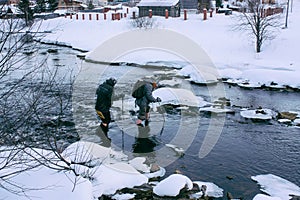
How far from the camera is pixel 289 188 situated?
7.62 m

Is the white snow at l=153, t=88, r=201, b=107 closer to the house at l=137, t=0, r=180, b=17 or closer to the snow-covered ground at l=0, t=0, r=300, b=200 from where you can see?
the snow-covered ground at l=0, t=0, r=300, b=200

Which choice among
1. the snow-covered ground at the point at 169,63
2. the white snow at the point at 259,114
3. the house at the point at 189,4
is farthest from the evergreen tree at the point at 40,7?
the house at the point at 189,4

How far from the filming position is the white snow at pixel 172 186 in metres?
7.02

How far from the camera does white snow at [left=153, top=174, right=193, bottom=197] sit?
276 inches

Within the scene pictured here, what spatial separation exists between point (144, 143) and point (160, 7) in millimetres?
31358

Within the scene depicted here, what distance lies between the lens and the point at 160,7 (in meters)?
39.2

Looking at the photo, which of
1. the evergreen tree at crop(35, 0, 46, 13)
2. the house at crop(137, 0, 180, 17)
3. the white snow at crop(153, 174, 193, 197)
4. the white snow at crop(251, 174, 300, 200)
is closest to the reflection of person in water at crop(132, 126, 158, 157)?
the white snow at crop(153, 174, 193, 197)

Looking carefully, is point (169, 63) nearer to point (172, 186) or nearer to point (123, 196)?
point (172, 186)

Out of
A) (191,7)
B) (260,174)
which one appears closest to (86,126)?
(260,174)

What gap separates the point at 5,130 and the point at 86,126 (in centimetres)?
658

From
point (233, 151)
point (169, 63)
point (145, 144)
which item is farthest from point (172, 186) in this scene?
point (169, 63)

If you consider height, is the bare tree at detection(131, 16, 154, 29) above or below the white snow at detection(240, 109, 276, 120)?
above

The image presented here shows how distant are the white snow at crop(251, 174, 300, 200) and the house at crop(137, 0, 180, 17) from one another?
106 feet

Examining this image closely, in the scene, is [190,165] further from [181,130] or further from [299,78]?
[299,78]
